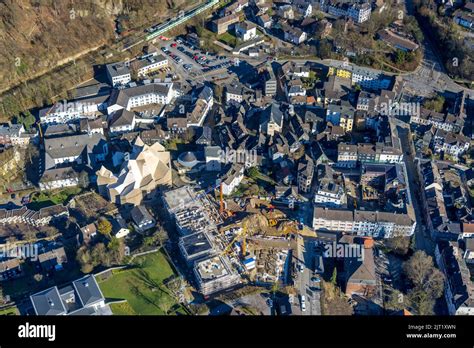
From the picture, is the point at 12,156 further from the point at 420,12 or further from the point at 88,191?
the point at 420,12

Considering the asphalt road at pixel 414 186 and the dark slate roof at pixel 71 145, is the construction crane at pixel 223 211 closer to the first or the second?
the dark slate roof at pixel 71 145

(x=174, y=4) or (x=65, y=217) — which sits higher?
(x=174, y=4)

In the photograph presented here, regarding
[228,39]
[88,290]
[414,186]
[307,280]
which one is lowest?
[307,280]

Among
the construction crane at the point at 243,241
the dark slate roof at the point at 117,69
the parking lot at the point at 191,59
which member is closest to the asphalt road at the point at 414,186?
the construction crane at the point at 243,241

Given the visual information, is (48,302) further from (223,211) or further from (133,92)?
(133,92)

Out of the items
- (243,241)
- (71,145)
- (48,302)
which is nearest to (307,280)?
(243,241)

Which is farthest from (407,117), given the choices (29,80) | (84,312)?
(29,80)
